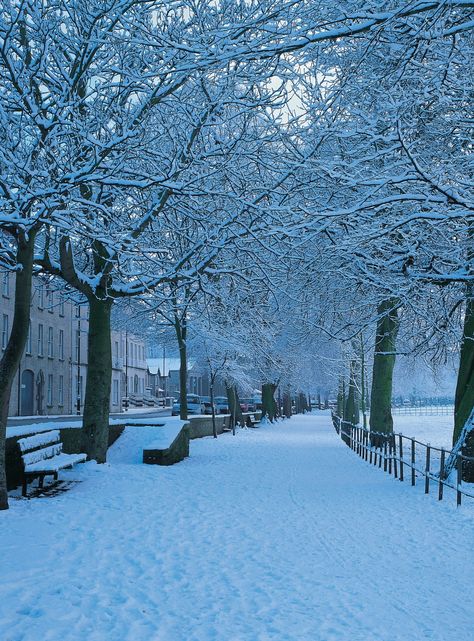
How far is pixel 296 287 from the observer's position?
59.3 ft

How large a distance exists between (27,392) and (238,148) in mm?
35326

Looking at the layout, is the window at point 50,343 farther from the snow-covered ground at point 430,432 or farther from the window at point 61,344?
the snow-covered ground at point 430,432

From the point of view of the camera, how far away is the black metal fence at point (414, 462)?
12388mm

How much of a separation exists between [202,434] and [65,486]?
18191 millimetres

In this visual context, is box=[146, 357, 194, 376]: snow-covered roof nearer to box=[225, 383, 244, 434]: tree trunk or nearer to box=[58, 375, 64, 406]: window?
box=[58, 375, 64, 406]: window

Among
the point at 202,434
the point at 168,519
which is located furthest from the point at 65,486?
the point at 202,434

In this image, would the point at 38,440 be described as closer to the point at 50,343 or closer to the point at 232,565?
the point at 232,565

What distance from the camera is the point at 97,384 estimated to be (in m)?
15.2

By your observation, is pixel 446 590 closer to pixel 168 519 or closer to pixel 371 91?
pixel 168 519

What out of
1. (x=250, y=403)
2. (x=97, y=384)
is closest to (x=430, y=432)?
(x=250, y=403)

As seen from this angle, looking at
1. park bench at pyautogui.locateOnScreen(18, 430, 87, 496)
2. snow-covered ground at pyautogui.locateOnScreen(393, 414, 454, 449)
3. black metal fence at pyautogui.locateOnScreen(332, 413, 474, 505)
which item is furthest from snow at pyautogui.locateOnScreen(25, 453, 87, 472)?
snow-covered ground at pyautogui.locateOnScreen(393, 414, 454, 449)

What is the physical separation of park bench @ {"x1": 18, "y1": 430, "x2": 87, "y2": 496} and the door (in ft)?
104

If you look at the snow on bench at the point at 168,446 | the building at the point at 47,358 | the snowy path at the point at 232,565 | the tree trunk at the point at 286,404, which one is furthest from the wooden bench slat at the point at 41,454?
the tree trunk at the point at 286,404

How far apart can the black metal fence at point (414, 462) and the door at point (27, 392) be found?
2111 centimetres
